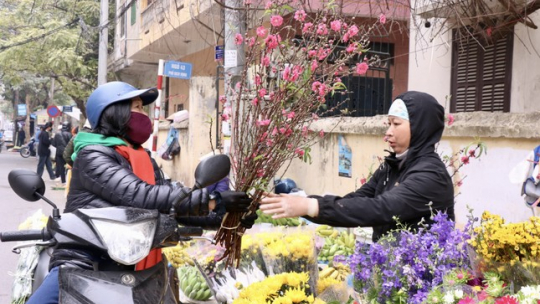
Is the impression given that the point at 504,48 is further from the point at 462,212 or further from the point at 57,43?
the point at 57,43

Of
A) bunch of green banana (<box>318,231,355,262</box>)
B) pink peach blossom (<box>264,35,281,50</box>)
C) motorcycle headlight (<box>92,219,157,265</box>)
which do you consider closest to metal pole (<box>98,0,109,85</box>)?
bunch of green banana (<box>318,231,355,262</box>)

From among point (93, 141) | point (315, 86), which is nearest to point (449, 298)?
point (315, 86)

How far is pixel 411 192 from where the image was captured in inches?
114

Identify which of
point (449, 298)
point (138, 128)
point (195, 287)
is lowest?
point (195, 287)

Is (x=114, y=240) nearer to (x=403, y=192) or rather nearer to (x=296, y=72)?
(x=403, y=192)

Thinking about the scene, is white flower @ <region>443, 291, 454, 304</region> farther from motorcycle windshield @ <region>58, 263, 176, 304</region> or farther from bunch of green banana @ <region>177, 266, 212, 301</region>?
bunch of green banana @ <region>177, 266, 212, 301</region>

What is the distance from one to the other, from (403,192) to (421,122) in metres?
0.38

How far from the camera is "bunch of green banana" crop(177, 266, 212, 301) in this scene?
16.0ft

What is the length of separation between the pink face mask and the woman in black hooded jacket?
709mm

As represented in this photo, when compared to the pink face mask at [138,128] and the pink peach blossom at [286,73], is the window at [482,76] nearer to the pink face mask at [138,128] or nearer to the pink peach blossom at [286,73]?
the pink peach blossom at [286,73]

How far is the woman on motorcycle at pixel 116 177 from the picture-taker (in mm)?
2766

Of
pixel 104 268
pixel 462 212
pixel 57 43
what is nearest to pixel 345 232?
pixel 462 212

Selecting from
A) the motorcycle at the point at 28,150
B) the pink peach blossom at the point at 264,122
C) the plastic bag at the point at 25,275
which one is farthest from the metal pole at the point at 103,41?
the pink peach blossom at the point at 264,122

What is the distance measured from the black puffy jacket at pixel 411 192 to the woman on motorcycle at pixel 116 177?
55 centimetres
